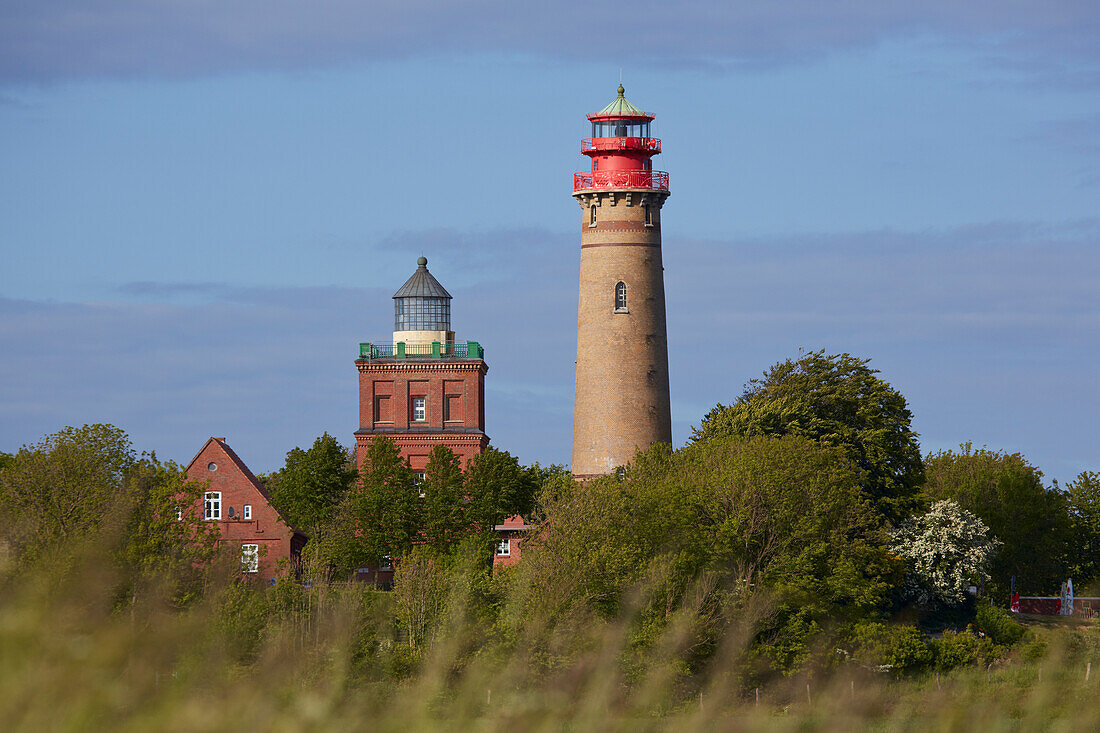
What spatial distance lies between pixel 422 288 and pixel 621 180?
770 inches

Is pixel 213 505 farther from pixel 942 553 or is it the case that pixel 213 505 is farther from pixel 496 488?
pixel 942 553

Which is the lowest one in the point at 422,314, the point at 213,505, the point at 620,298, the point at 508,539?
the point at 508,539

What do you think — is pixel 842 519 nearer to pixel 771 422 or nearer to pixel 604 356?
pixel 771 422

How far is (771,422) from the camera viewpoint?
207ft

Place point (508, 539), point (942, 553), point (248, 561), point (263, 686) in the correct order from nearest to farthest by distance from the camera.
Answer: point (263, 686) < point (248, 561) < point (942, 553) < point (508, 539)

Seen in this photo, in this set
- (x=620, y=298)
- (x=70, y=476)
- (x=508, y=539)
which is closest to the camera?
(x=70, y=476)

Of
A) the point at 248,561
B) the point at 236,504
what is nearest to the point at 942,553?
the point at 236,504

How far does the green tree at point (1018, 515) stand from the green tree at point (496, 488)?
75.6ft

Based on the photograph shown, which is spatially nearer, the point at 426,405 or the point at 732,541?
the point at 732,541

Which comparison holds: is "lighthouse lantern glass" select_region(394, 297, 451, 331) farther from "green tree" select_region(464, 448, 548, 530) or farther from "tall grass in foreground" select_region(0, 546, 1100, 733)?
"tall grass in foreground" select_region(0, 546, 1100, 733)

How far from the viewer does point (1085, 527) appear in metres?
90.6

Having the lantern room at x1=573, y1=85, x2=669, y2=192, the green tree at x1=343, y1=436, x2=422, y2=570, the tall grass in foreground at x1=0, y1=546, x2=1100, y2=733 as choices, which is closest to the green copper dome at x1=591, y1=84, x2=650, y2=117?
the lantern room at x1=573, y1=85, x2=669, y2=192

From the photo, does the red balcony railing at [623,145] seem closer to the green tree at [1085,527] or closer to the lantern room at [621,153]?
the lantern room at [621,153]

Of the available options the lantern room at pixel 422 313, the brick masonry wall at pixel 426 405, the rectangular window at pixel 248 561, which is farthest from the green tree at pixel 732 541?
the lantern room at pixel 422 313
